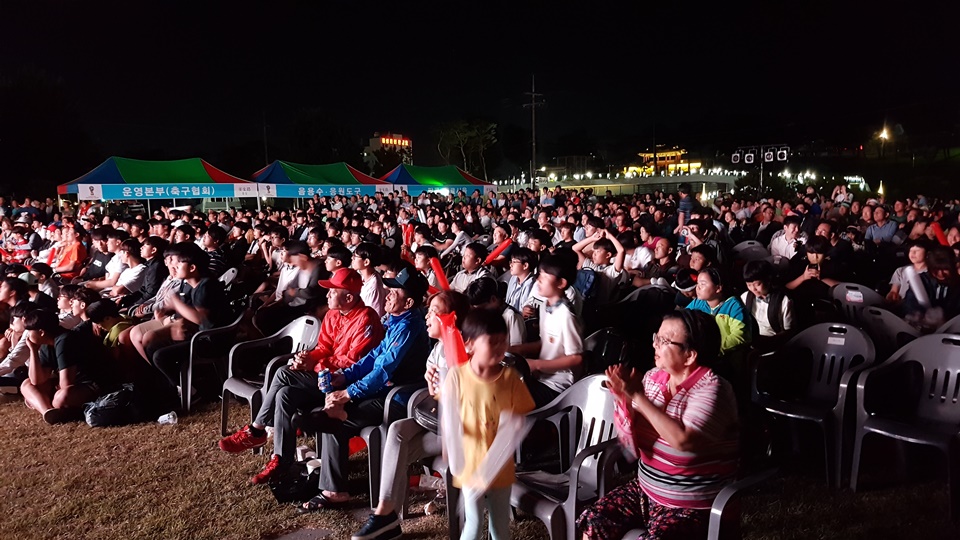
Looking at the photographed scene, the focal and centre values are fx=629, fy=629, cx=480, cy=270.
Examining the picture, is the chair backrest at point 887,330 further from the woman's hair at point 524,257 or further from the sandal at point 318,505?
the sandal at point 318,505

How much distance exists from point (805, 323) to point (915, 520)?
226cm

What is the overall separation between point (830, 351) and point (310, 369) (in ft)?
10.7

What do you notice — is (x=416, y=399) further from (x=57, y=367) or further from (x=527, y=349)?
(x=57, y=367)

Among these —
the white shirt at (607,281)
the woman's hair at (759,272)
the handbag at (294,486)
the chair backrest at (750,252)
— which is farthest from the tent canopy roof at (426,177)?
the handbag at (294,486)

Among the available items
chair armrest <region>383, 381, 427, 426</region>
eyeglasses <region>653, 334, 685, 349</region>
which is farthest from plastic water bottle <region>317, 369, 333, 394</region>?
eyeglasses <region>653, 334, 685, 349</region>

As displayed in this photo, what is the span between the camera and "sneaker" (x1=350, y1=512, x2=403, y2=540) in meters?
2.93

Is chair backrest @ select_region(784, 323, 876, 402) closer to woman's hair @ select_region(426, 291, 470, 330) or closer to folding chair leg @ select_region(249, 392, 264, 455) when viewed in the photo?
woman's hair @ select_region(426, 291, 470, 330)

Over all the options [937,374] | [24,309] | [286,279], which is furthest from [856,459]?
[24,309]

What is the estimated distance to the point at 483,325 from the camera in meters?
2.49

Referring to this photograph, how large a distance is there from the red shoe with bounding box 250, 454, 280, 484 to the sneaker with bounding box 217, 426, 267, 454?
1.09 feet

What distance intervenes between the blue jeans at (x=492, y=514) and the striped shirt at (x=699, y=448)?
22.5 inches

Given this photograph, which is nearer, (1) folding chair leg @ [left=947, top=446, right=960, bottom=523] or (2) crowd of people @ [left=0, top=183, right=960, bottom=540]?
(2) crowd of people @ [left=0, top=183, right=960, bottom=540]

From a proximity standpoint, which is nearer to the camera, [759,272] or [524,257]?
[759,272]

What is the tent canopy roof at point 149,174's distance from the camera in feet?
51.5
